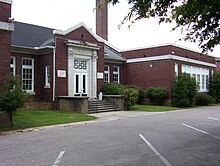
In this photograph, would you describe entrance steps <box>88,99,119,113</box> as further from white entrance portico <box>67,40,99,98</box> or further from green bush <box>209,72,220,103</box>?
green bush <box>209,72,220,103</box>

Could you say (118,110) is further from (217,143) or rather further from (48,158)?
(48,158)

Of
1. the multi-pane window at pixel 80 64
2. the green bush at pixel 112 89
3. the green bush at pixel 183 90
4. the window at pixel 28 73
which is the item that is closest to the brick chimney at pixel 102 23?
the green bush at pixel 183 90

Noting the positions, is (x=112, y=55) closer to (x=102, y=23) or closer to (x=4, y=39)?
(x=102, y=23)

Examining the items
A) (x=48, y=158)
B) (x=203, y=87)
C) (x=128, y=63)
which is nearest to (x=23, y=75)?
(x=128, y=63)

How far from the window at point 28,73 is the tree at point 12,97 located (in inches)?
412

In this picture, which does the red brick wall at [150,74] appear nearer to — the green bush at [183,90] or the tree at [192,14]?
the green bush at [183,90]

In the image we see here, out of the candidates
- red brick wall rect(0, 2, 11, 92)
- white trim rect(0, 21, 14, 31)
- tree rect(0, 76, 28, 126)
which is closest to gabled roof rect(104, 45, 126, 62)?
white trim rect(0, 21, 14, 31)

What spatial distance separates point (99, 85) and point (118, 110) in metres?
3.80

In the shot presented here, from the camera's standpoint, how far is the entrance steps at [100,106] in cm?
2438

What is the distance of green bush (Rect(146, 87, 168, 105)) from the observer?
3231 centimetres

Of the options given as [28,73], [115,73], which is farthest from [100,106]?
[115,73]

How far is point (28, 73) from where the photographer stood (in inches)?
1023

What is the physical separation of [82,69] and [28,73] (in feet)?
16.5

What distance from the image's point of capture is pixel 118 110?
2655 centimetres
